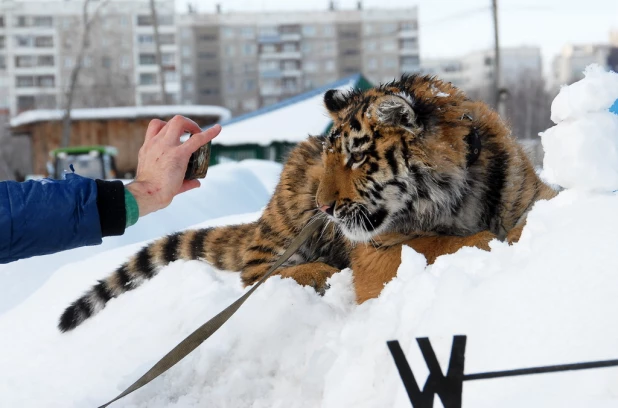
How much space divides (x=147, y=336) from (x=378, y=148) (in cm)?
132

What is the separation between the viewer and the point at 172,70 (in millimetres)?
79438

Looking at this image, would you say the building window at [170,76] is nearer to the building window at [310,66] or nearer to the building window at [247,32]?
the building window at [247,32]

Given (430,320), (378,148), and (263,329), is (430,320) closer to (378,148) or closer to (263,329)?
(263,329)

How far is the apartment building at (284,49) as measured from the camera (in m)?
85.5

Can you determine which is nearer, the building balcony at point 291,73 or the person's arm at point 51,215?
the person's arm at point 51,215

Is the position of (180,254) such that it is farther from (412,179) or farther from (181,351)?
(181,351)

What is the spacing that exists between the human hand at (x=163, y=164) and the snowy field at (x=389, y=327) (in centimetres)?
60

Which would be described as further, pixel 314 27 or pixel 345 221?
pixel 314 27

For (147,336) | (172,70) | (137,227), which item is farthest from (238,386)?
(172,70)

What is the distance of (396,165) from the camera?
288cm

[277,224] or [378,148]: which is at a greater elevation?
[378,148]

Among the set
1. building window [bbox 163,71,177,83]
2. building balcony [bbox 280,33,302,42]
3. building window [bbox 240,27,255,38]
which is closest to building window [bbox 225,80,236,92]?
building window [bbox 163,71,177,83]

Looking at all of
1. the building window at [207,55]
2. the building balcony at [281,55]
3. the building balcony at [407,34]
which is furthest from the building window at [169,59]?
the building balcony at [407,34]

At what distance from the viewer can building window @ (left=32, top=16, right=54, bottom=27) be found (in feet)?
264
